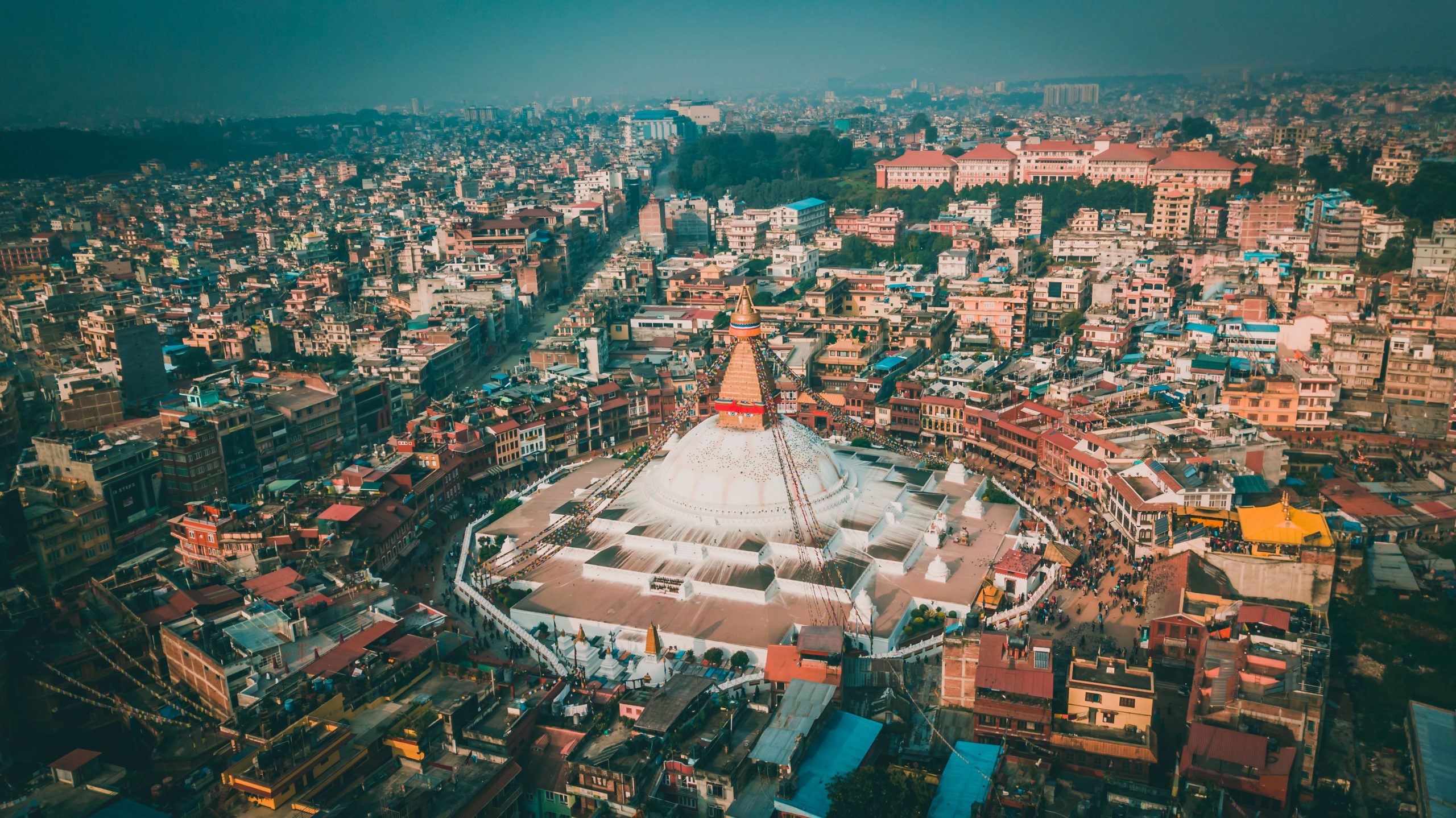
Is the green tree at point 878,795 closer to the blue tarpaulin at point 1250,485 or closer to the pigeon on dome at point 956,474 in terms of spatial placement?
the blue tarpaulin at point 1250,485

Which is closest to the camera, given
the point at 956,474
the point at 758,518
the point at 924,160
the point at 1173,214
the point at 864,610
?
the point at 864,610

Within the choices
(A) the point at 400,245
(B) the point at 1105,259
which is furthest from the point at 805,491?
(A) the point at 400,245

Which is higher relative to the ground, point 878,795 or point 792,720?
point 792,720

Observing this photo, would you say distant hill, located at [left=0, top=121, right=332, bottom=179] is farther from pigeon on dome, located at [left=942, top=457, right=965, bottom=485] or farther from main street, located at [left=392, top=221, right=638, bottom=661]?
pigeon on dome, located at [left=942, top=457, right=965, bottom=485]

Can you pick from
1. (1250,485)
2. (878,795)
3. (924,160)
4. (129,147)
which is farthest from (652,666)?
(129,147)

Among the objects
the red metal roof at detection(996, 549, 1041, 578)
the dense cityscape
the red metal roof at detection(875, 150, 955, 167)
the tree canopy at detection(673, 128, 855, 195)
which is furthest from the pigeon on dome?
the tree canopy at detection(673, 128, 855, 195)

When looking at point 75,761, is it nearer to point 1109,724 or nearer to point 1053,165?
point 1109,724
